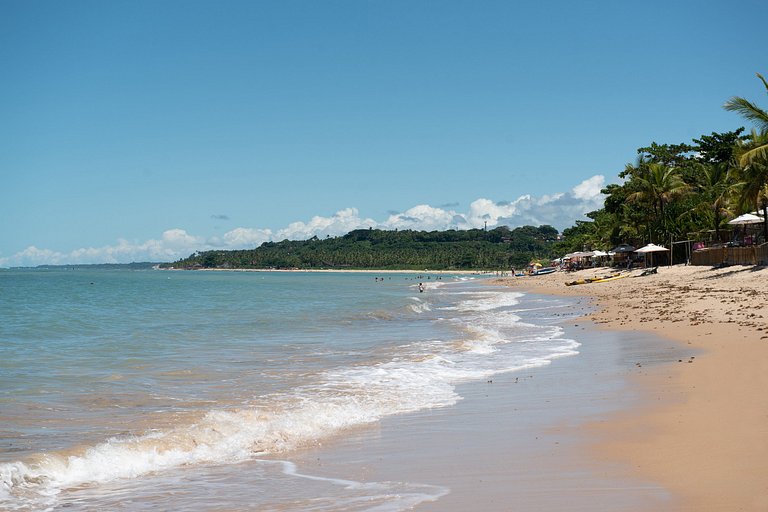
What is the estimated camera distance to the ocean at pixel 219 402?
619cm

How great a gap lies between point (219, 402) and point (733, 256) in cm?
3463

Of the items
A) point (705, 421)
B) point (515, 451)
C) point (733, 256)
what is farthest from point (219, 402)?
point (733, 256)

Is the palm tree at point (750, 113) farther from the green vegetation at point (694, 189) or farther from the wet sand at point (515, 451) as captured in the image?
the wet sand at point (515, 451)

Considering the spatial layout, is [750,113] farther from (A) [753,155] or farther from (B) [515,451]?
(B) [515,451]

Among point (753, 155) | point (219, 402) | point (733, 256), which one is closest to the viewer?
point (219, 402)

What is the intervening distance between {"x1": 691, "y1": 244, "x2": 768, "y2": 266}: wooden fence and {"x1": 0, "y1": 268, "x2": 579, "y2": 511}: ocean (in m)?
15.6

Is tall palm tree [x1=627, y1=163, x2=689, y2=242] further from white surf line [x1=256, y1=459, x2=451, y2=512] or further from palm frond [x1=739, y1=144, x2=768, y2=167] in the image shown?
white surf line [x1=256, y1=459, x2=451, y2=512]

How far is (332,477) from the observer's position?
21.3 ft

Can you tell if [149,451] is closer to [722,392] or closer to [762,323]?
[722,392]

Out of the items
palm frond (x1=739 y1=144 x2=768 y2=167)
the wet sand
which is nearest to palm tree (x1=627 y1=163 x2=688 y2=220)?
palm frond (x1=739 y1=144 x2=768 y2=167)

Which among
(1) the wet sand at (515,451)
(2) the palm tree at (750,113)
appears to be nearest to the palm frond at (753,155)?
(2) the palm tree at (750,113)

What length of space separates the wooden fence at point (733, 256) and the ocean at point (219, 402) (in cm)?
1562

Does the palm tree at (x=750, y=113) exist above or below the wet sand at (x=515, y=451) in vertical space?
above

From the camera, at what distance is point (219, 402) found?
10750 millimetres
